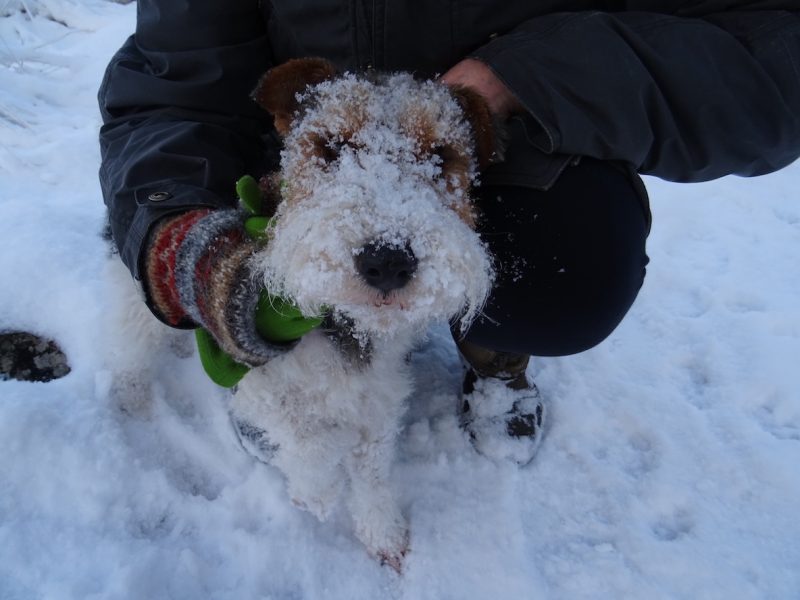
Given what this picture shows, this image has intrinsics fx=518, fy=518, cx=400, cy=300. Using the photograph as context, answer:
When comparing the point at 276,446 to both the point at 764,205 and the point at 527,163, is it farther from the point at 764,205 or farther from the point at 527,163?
the point at 764,205

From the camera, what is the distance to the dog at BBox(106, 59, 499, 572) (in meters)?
1.17

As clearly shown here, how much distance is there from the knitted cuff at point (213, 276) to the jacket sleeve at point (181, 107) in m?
0.17

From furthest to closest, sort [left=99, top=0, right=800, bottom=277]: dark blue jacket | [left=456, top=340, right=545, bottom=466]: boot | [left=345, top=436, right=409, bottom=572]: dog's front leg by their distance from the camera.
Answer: [left=456, top=340, right=545, bottom=466]: boot → [left=345, top=436, right=409, bottom=572]: dog's front leg → [left=99, top=0, right=800, bottom=277]: dark blue jacket

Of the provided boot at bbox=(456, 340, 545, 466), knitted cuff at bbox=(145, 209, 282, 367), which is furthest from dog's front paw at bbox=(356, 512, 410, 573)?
knitted cuff at bbox=(145, 209, 282, 367)

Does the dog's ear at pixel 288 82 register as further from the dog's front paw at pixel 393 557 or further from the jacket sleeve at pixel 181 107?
the dog's front paw at pixel 393 557

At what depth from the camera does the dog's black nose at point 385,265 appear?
Result: 44.0 inches

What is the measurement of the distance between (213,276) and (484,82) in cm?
97

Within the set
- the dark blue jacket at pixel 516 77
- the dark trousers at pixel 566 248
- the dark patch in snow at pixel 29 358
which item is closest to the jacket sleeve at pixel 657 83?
the dark blue jacket at pixel 516 77

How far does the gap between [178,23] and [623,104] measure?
1.46m

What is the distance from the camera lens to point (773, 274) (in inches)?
119

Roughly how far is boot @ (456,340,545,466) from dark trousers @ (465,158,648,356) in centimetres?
57

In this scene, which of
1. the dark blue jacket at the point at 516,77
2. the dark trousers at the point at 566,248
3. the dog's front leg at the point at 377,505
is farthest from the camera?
the dog's front leg at the point at 377,505

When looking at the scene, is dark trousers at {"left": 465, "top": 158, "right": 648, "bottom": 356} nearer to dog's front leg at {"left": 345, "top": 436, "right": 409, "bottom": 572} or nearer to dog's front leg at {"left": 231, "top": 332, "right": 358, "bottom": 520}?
dog's front leg at {"left": 231, "top": 332, "right": 358, "bottom": 520}

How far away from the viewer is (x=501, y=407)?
7.23 feet
